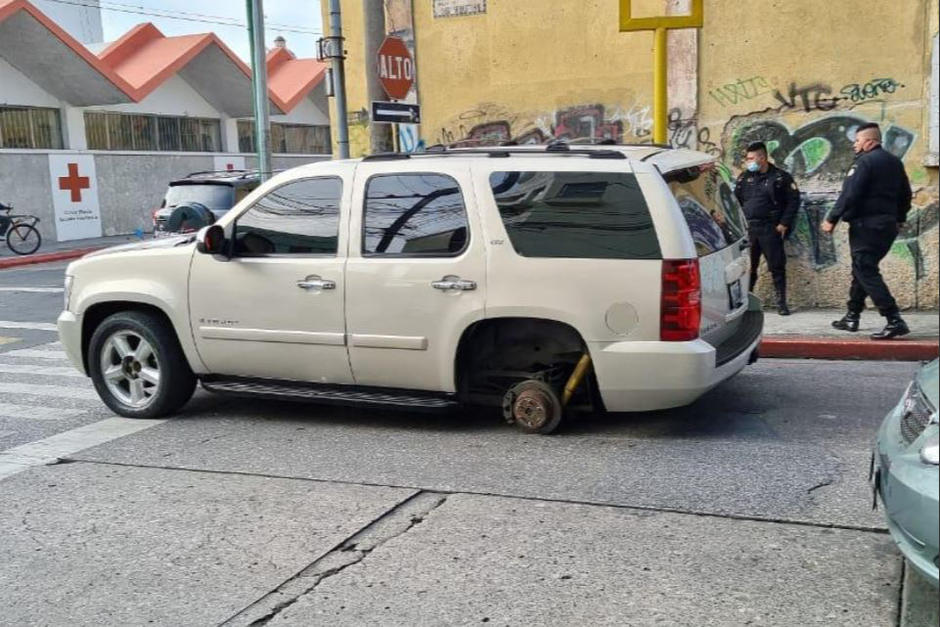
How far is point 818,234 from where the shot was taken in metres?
9.81

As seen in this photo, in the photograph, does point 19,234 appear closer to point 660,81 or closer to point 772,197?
point 660,81

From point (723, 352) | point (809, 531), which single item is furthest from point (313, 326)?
point (809, 531)

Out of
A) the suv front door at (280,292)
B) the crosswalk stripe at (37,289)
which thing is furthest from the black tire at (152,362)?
the crosswalk stripe at (37,289)

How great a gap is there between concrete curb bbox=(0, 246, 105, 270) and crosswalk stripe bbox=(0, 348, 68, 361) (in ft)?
32.5

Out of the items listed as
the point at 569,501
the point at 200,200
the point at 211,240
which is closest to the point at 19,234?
the point at 200,200

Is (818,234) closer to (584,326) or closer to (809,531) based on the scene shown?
(584,326)

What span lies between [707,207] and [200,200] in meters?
10.6

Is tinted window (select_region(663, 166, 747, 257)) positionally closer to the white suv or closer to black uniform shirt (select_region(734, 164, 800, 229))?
the white suv

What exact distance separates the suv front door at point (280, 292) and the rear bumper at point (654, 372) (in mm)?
1676

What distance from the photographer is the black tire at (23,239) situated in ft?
64.3


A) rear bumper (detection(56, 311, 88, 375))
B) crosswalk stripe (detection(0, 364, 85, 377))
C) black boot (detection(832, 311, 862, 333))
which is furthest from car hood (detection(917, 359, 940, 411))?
crosswalk stripe (detection(0, 364, 85, 377))

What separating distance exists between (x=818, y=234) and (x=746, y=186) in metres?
1.04

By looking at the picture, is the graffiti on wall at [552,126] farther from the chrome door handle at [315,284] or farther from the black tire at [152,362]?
the black tire at [152,362]

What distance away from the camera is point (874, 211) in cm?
803
